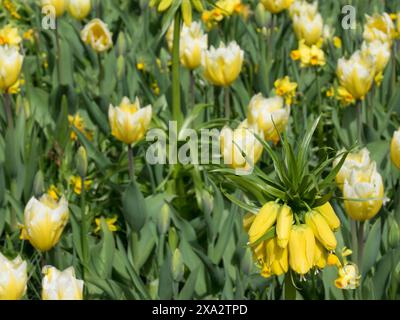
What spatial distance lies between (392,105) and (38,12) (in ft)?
6.26

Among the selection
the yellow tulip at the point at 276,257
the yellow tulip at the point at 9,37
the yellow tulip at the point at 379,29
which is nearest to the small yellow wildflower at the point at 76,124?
the yellow tulip at the point at 9,37

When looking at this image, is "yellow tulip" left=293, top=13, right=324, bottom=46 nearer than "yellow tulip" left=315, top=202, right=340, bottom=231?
No

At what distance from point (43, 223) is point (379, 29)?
1789 mm

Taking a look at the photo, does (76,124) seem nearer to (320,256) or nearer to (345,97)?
(345,97)

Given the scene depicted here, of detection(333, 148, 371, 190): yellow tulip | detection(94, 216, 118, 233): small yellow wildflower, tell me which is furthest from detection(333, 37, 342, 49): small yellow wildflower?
detection(333, 148, 371, 190): yellow tulip

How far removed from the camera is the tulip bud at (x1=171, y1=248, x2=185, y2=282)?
6.53ft

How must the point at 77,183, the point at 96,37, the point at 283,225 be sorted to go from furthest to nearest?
the point at 96,37
the point at 77,183
the point at 283,225

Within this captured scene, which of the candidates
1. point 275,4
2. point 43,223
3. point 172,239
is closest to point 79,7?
→ point 275,4

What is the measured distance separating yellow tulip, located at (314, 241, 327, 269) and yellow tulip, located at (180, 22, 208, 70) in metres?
1.56

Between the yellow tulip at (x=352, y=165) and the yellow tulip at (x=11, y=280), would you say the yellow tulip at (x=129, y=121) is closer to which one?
the yellow tulip at (x=352, y=165)

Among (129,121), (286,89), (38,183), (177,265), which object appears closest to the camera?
(177,265)

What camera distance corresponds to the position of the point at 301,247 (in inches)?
59.1

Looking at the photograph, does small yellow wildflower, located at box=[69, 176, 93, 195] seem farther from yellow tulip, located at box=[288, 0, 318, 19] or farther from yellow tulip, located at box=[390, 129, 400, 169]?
yellow tulip, located at box=[288, 0, 318, 19]
